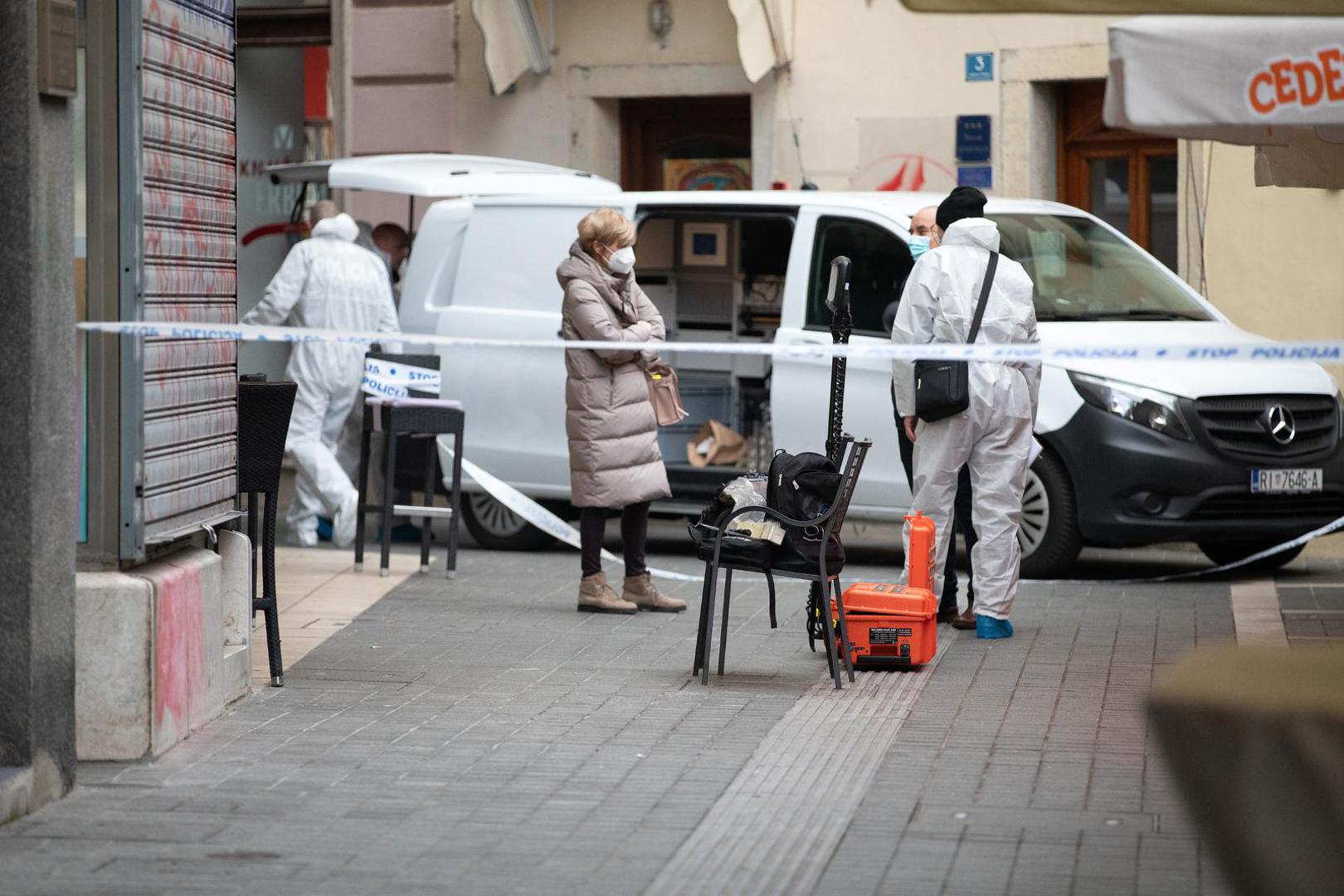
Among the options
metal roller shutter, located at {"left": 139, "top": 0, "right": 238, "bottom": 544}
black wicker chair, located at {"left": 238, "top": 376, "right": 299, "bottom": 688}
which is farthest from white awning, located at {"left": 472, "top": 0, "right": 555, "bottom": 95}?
metal roller shutter, located at {"left": 139, "top": 0, "right": 238, "bottom": 544}

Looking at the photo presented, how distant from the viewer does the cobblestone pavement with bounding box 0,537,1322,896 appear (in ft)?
18.3

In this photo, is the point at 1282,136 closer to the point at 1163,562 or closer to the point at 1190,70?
the point at 1190,70

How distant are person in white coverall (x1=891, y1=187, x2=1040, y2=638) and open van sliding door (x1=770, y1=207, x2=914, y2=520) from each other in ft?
6.80

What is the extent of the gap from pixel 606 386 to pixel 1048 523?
2559 mm

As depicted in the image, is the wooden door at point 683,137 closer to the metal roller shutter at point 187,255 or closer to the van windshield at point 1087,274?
the van windshield at point 1087,274

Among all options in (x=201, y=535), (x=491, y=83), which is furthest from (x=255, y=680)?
(x=491, y=83)

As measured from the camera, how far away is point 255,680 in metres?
8.30

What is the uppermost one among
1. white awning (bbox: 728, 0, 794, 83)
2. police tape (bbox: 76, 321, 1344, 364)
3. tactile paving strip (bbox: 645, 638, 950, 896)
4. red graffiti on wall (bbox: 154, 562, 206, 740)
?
white awning (bbox: 728, 0, 794, 83)

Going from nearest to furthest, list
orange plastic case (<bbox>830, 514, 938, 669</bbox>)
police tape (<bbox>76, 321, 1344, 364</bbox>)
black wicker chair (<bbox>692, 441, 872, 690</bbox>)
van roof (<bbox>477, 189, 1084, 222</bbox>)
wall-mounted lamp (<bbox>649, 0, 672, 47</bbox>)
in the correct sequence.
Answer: police tape (<bbox>76, 321, 1344, 364</bbox>) < black wicker chair (<bbox>692, 441, 872, 690</bbox>) < orange plastic case (<bbox>830, 514, 938, 669</bbox>) < van roof (<bbox>477, 189, 1084, 222</bbox>) < wall-mounted lamp (<bbox>649, 0, 672, 47</bbox>)

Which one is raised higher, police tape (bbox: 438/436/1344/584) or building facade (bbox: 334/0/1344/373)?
building facade (bbox: 334/0/1344/373)

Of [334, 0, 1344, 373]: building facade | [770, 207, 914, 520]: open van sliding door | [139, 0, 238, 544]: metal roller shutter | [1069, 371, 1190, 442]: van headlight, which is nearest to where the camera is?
[139, 0, 238, 544]: metal roller shutter

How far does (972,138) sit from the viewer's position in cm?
1483

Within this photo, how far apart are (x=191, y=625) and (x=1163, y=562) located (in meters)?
6.78

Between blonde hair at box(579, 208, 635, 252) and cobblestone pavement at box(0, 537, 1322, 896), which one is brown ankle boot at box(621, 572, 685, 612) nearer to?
cobblestone pavement at box(0, 537, 1322, 896)
